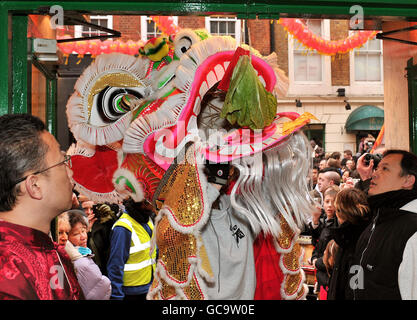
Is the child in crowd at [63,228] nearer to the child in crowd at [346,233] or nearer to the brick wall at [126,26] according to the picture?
the brick wall at [126,26]

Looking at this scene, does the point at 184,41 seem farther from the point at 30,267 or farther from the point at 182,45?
the point at 30,267

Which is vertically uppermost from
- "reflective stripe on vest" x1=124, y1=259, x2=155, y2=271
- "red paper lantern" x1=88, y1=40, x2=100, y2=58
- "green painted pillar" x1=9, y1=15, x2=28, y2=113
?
"red paper lantern" x1=88, y1=40, x2=100, y2=58

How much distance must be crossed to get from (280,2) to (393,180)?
1.19m

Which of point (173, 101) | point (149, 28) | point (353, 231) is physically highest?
point (149, 28)

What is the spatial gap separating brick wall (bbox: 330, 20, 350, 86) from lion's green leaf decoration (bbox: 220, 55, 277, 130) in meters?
1.40

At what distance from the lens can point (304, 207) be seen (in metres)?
2.05

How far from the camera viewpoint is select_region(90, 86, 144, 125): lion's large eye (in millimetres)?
2139

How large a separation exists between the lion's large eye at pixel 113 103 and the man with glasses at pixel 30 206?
1.66ft

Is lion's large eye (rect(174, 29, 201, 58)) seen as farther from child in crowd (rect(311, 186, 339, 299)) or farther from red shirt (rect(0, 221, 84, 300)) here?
child in crowd (rect(311, 186, 339, 299))

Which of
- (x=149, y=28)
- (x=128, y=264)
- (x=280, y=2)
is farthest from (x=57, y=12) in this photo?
(x=128, y=264)

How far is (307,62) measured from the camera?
434 centimetres

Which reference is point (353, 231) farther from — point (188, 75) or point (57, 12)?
point (57, 12)

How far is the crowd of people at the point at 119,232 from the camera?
4.97 ft

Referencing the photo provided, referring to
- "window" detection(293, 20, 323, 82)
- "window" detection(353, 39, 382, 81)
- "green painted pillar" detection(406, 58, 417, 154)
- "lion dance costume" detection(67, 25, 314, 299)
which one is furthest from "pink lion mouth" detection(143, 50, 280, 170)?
"window" detection(353, 39, 382, 81)
